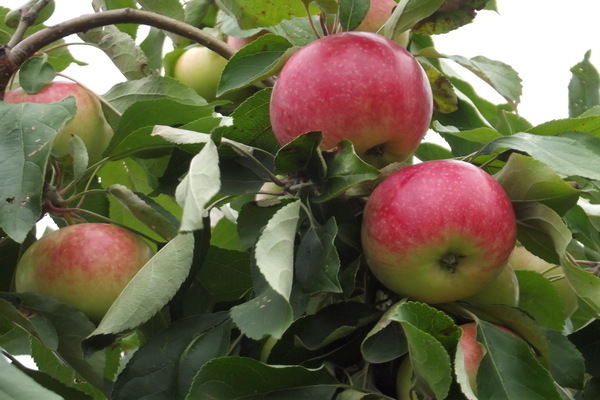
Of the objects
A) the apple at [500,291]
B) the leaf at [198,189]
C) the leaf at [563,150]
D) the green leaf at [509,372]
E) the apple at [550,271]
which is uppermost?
the leaf at [198,189]

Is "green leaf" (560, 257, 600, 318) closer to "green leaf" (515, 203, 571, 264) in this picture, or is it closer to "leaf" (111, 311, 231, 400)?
"green leaf" (515, 203, 571, 264)

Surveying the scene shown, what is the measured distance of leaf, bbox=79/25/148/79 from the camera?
1290 millimetres

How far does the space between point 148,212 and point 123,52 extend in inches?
13.8

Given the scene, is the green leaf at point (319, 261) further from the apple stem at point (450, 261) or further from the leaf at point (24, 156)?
the leaf at point (24, 156)

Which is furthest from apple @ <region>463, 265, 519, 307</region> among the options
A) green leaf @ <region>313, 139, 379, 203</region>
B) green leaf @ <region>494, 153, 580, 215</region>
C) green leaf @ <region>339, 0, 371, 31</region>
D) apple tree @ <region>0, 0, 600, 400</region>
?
green leaf @ <region>339, 0, 371, 31</region>

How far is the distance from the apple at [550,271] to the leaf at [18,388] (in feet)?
2.25

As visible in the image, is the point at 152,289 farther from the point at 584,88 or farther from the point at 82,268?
the point at 584,88

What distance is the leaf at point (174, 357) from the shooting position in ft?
3.09

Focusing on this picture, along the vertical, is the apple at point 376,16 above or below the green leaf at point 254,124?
above

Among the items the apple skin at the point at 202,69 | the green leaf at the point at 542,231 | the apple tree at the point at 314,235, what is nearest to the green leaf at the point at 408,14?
the apple tree at the point at 314,235

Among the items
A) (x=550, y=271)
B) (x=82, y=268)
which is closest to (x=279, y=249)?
(x=82, y=268)

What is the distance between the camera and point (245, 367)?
0.87 metres

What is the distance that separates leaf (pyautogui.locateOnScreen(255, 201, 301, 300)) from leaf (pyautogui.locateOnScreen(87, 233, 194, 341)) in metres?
0.08

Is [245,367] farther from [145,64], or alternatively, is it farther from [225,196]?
[145,64]
